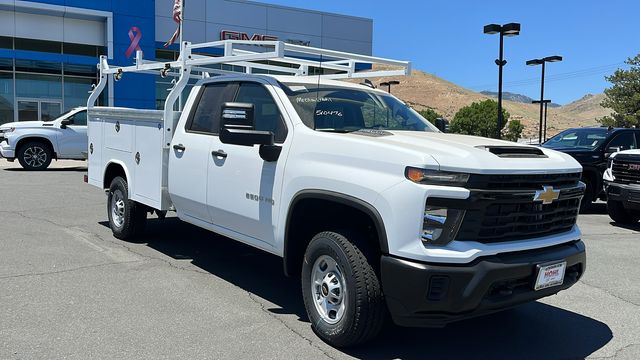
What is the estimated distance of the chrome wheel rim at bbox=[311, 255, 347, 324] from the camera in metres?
4.09

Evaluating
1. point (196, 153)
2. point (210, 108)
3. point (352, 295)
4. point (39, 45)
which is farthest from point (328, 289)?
point (39, 45)

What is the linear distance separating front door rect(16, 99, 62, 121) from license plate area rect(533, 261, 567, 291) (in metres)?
27.5

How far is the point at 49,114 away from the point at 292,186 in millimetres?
27532

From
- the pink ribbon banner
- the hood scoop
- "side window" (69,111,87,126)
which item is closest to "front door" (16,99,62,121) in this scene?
the pink ribbon banner

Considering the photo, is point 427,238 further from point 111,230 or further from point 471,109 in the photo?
point 471,109

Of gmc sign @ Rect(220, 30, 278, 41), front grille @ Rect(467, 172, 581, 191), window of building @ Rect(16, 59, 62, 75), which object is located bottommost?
front grille @ Rect(467, 172, 581, 191)

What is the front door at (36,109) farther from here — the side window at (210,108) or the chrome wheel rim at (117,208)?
the side window at (210,108)

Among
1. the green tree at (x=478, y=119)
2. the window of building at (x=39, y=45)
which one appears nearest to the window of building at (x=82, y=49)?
the window of building at (x=39, y=45)

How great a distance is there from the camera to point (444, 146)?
3.95 meters

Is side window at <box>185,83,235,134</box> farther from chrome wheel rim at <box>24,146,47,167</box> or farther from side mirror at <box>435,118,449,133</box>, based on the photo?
chrome wheel rim at <box>24,146,47,167</box>

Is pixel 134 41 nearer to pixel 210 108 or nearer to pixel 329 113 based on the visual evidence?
pixel 210 108

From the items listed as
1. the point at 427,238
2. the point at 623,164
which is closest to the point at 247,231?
the point at 427,238

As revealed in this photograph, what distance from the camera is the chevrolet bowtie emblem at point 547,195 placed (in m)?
3.87

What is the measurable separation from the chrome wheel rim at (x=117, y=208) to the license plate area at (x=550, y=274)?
→ 5187 millimetres
